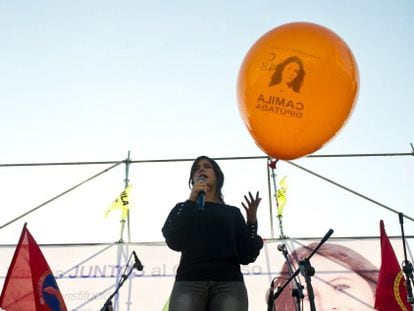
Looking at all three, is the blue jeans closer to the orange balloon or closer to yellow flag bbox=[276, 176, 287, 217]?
the orange balloon

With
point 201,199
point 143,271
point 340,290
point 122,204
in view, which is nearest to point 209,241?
point 201,199

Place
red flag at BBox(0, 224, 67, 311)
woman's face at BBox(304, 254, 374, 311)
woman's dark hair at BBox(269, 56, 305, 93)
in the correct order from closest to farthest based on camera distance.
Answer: woman's dark hair at BBox(269, 56, 305, 93)
red flag at BBox(0, 224, 67, 311)
woman's face at BBox(304, 254, 374, 311)

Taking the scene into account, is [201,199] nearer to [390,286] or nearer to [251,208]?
[251,208]

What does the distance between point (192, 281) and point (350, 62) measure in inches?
55.1

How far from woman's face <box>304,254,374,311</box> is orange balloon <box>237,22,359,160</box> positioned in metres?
2.15

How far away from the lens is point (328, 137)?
2.01m

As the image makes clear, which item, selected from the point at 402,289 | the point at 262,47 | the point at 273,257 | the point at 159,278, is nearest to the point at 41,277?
the point at 159,278

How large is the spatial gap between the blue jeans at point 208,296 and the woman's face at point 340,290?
2358 mm

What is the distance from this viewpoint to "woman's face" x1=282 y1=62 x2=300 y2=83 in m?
1.88

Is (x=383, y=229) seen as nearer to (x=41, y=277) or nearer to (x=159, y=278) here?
(x=159, y=278)

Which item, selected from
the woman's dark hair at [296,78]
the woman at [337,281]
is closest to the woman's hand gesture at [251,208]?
the woman's dark hair at [296,78]

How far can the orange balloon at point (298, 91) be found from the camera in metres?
1.88

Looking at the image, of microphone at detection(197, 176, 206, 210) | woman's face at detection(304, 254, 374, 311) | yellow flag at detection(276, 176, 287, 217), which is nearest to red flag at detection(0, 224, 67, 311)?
microphone at detection(197, 176, 206, 210)

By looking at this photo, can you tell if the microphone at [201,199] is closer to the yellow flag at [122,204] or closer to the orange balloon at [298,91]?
the orange balloon at [298,91]
